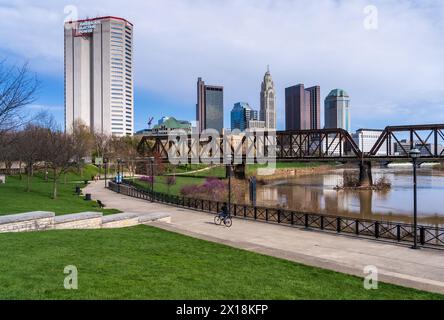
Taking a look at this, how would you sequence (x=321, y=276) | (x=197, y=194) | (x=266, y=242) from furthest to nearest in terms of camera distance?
(x=197, y=194) < (x=266, y=242) < (x=321, y=276)

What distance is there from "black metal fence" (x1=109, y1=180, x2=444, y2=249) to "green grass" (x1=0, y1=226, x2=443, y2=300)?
8944 mm

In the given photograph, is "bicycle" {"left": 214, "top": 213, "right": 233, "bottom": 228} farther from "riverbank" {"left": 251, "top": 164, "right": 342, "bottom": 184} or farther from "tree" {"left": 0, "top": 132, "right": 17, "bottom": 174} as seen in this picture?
"riverbank" {"left": 251, "top": 164, "right": 342, "bottom": 184}

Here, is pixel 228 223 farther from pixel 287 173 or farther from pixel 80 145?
pixel 287 173

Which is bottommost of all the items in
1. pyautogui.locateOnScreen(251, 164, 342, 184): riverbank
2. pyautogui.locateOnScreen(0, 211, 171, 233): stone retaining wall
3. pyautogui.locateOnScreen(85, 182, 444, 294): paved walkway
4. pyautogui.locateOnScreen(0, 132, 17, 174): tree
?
pyautogui.locateOnScreen(251, 164, 342, 184): riverbank

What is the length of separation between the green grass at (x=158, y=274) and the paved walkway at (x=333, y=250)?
0.91 meters

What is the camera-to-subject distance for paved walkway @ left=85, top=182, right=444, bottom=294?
11.6 m

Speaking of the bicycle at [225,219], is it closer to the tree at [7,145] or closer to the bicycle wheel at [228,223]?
the bicycle wheel at [228,223]

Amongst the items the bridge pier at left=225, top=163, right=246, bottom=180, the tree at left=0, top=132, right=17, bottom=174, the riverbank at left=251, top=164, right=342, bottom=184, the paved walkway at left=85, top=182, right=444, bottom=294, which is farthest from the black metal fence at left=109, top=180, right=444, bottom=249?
the riverbank at left=251, top=164, right=342, bottom=184

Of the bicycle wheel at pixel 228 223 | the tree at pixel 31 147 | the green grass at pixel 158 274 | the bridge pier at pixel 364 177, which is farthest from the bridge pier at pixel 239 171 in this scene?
the green grass at pixel 158 274

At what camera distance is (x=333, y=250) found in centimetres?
→ 1633

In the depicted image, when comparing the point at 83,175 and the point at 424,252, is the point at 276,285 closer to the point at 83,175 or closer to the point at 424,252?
the point at 424,252
